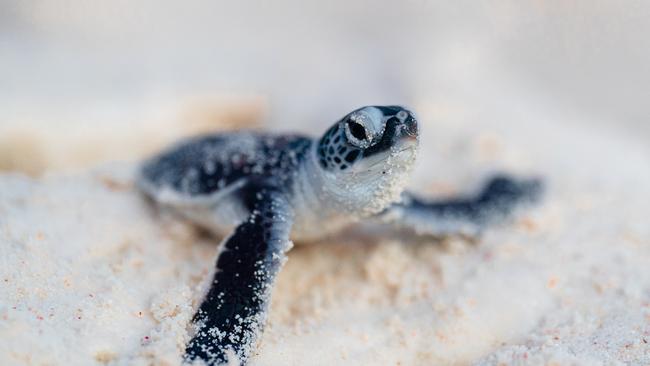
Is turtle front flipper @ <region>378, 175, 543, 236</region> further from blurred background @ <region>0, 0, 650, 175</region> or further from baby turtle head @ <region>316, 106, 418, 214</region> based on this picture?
blurred background @ <region>0, 0, 650, 175</region>

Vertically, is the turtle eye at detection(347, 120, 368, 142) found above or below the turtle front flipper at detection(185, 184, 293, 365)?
above

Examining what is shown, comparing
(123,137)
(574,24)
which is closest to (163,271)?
(123,137)

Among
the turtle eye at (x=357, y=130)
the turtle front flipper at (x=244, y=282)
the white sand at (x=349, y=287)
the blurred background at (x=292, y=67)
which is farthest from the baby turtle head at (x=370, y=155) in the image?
the blurred background at (x=292, y=67)

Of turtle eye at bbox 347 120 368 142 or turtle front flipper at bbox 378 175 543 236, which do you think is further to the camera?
turtle front flipper at bbox 378 175 543 236

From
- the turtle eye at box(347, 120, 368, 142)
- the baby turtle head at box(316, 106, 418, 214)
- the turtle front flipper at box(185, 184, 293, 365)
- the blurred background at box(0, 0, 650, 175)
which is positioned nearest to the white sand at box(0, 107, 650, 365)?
the turtle front flipper at box(185, 184, 293, 365)

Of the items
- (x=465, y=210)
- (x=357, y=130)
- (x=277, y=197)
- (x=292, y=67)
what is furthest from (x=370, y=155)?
(x=292, y=67)

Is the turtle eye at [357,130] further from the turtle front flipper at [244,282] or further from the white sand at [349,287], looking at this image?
the white sand at [349,287]
